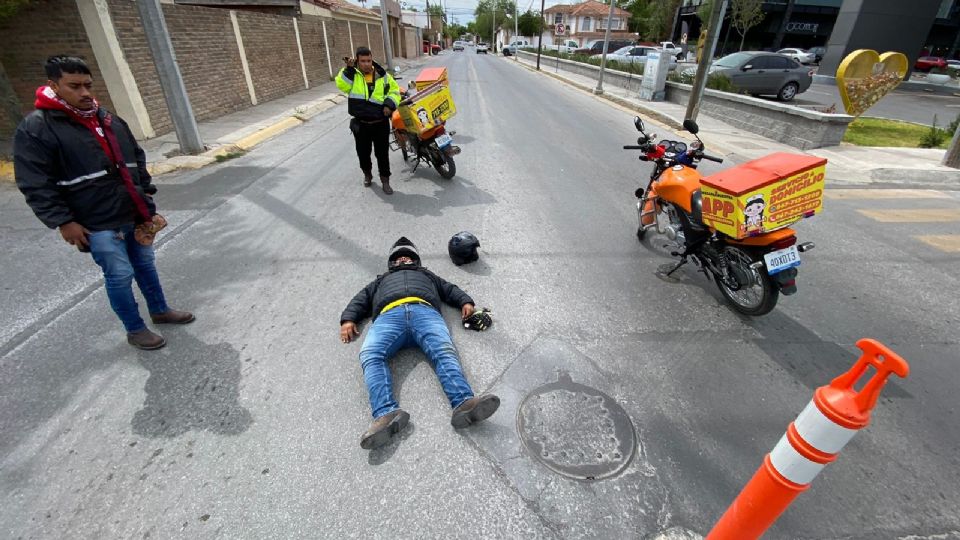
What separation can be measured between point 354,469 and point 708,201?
10.5 feet

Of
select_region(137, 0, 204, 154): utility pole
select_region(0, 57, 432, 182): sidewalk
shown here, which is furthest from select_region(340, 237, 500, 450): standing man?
select_region(137, 0, 204, 154): utility pole

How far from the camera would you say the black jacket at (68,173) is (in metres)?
2.51

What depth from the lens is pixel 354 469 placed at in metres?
2.30

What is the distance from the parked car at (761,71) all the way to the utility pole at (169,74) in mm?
16075

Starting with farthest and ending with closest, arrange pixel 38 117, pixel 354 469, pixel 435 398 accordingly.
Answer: pixel 435 398 < pixel 38 117 < pixel 354 469

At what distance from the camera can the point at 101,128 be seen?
274cm

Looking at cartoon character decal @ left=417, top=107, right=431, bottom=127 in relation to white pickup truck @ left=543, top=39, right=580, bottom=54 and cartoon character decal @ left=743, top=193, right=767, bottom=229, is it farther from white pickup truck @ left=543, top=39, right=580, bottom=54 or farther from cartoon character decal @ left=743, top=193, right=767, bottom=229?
white pickup truck @ left=543, top=39, right=580, bottom=54

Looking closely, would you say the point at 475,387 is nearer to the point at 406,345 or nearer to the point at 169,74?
the point at 406,345

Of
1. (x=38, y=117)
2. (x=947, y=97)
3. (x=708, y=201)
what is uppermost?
(x=38, y=117)

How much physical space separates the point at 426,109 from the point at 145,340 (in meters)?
4.78

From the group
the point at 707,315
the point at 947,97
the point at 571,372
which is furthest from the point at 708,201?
the point at 947,97

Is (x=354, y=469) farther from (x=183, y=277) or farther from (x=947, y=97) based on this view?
(x=947, y=97)

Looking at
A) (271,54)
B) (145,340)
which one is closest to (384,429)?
(145,340)

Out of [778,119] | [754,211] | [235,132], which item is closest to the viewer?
[754,211]
